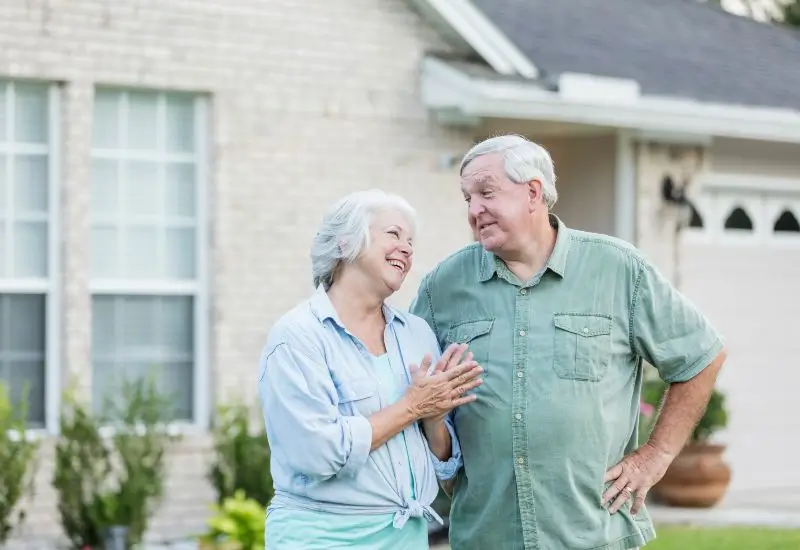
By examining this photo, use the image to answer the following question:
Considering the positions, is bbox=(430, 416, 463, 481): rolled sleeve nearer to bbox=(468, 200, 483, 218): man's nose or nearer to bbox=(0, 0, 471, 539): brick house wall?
bbox=(468, 200, 483, 218): man's nose

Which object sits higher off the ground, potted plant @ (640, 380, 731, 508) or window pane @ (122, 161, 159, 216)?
window pane @ (122, 161, 159, 216)

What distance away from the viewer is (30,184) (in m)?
10.1

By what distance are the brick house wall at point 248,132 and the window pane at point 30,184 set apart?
5.9 inches

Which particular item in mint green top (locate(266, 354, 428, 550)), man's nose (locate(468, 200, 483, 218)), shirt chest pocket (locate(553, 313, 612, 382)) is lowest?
mint green top (locate(266, 354, 428, 550))

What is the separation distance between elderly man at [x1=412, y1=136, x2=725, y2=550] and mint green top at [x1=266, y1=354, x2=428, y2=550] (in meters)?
0.28

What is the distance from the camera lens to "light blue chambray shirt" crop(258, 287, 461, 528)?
4.43 m

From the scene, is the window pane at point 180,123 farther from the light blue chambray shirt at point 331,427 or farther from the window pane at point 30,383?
the light blue chambray shirt at point 331,427

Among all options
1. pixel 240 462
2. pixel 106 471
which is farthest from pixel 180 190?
pixel 106 471

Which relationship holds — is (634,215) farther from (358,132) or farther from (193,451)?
(193,451)

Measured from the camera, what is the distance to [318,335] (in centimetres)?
457

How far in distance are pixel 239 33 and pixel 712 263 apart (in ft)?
16.2

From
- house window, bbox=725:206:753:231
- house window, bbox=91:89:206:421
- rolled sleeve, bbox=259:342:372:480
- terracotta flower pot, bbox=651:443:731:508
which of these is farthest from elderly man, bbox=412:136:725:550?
house window, bbox=725:206:753:231

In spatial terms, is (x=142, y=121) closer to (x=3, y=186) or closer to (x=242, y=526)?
(x=3, y=186)

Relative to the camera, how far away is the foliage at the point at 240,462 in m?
9.90
